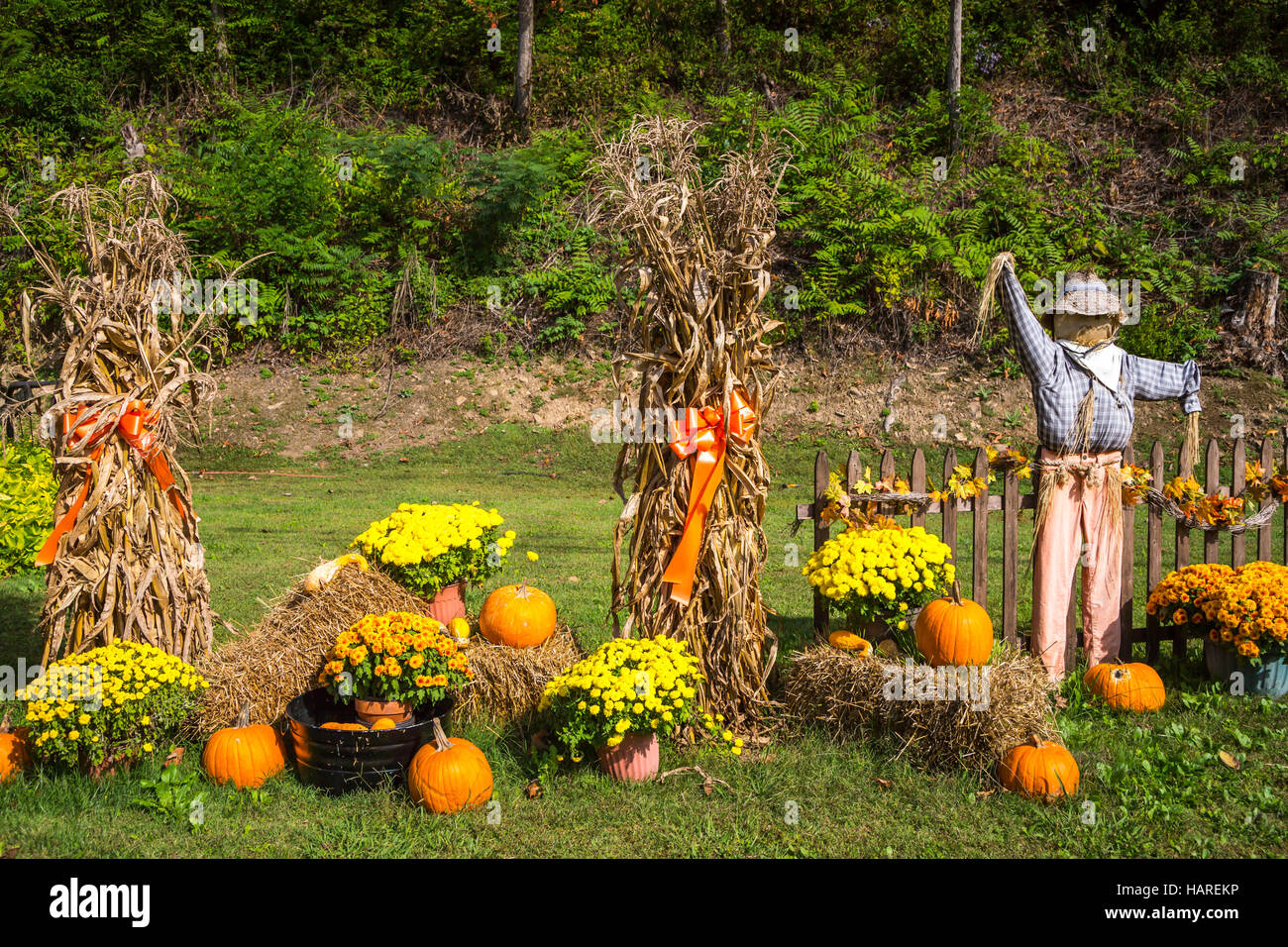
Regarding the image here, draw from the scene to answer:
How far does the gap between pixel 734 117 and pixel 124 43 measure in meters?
11.9

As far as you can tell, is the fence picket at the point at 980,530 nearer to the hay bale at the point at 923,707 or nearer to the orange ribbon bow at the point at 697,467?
the hay bale at the point at 923,707

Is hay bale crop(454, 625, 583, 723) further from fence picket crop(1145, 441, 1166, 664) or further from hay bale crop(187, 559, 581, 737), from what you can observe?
fence picket crop(1145, 441, 1166, 664)

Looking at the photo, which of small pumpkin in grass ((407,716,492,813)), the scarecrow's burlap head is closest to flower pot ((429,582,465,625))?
small pumpkin in grass ((407,716,492,813))

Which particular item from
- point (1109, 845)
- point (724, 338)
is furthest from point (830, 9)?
point (1109, 845)

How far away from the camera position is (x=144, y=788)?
4.08 meters

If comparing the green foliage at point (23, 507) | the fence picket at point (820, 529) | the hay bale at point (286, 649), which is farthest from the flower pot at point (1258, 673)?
the green foliage at point (23, 507)

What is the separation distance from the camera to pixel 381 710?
414 cm

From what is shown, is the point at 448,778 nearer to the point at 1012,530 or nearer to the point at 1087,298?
the point at 1012,530

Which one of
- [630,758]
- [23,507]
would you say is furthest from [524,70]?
[630,758]

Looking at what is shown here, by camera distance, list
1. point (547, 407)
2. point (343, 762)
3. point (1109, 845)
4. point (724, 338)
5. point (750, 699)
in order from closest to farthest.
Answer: point (1109, 845) → point (343, 762) → point (724, 338) → point (750, 699) → point (547, 407)

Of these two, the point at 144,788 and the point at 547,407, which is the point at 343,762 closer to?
the point at 144,788

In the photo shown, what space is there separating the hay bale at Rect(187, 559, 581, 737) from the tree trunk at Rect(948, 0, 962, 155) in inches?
559

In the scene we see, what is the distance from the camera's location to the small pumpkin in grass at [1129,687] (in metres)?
4.96

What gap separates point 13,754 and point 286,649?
118 centimetres
